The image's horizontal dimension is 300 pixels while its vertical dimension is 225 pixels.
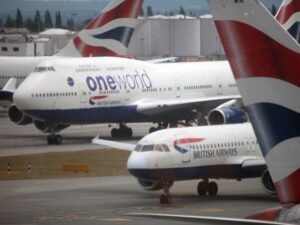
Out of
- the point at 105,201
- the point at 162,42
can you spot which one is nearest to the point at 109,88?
the point at 105,201

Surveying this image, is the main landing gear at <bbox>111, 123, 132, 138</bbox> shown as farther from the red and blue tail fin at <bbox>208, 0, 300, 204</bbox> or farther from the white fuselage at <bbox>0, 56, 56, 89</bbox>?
the red and blue tail fin at <bbox>208, 0, 300, 204</bbox>

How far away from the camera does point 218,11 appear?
13523mm

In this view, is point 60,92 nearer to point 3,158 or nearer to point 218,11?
point 3,158

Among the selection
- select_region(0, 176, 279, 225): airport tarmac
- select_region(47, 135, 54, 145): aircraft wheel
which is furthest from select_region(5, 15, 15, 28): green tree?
select_region(0, 176, 279, 225): airport tarmac

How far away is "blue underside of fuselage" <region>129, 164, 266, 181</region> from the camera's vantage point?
110 feet

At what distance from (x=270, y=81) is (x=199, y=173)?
68.6 ft

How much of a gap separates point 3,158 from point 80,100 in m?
8.98

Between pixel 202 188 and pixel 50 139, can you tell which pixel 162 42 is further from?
pixel 202 188

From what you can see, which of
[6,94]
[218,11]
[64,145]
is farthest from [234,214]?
[6,94]

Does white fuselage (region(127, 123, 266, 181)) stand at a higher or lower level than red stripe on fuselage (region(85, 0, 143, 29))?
lower

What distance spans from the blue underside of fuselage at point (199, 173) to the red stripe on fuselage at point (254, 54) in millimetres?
19849

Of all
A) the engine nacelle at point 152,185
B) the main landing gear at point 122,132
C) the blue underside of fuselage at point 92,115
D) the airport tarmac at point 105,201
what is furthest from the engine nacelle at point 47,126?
the engine nacelle at point 152,185

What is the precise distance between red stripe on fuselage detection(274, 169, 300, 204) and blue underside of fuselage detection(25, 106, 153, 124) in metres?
44.0

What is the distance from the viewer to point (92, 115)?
58438 mm
